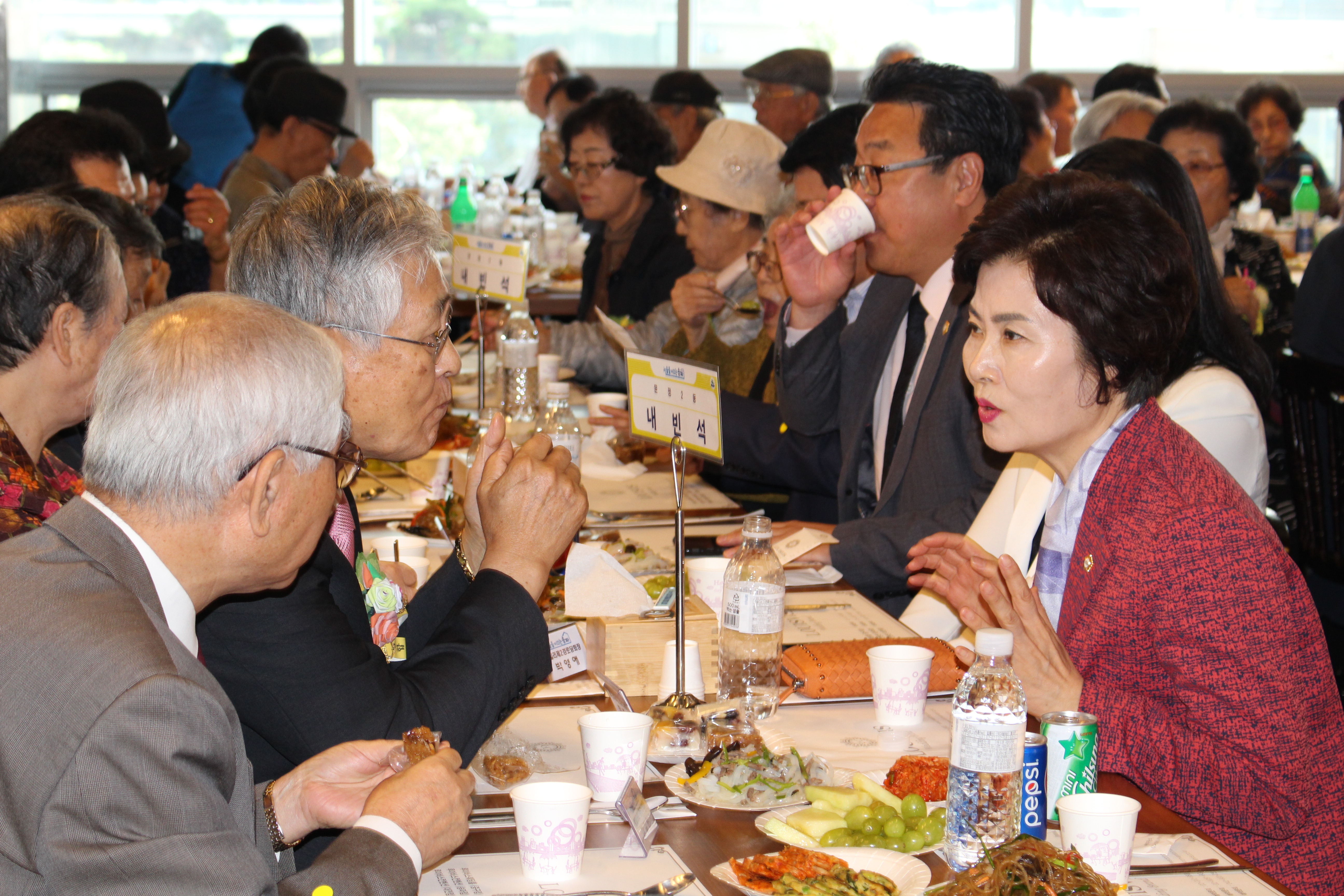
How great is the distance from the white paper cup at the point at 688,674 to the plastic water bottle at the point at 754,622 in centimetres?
5

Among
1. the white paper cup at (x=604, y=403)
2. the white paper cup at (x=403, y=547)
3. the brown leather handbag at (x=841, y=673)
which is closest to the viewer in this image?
the brown leather handbag at (x=841, y=673)

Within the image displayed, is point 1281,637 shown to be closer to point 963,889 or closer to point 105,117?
point 963,889

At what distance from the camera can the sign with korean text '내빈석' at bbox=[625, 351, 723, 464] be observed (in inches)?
72.8

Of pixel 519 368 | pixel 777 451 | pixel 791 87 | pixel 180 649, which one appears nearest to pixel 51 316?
pixel 180 649

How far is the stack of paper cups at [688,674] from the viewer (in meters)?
1.78

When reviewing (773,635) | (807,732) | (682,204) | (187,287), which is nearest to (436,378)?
(773,635)

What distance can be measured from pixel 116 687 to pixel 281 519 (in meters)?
0.29

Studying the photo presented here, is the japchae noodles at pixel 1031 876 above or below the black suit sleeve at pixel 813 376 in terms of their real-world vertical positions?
below

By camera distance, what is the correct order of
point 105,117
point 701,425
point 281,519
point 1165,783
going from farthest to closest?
point 105,117
point 701,425
point 1165,783
point 281,519

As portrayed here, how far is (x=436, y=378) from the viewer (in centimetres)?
190

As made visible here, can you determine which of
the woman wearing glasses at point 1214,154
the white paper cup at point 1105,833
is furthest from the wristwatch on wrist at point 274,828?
the woman wearing glasses at point 1214,154

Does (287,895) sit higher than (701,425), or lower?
lower

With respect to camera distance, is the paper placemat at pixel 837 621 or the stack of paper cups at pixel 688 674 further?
the paper placemat at pixel 837 621

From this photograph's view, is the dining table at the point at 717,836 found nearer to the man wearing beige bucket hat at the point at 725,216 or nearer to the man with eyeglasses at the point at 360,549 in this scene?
the man with eyeglasses at the point at 360,549
